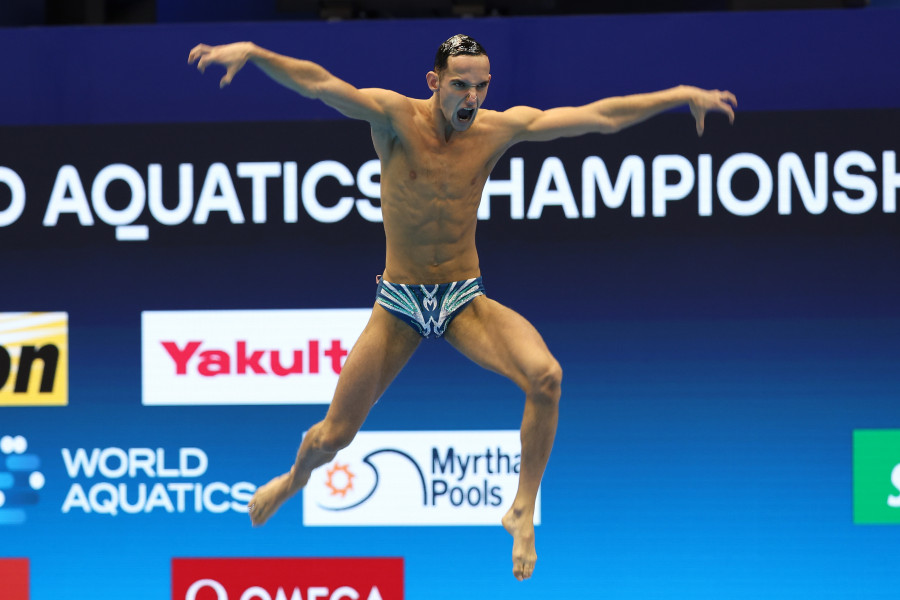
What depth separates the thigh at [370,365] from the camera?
465cm

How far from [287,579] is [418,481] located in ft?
3.25

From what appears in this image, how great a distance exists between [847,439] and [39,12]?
6482 mm

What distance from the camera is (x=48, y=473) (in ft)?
22.7

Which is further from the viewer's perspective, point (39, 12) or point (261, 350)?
point (39, 12)

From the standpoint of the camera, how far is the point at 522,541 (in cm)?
460

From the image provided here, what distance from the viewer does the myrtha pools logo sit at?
692cm

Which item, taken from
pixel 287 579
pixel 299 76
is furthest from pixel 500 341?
pixel 287 579

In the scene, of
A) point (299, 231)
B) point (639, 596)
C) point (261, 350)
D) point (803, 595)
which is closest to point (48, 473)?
point (261, 350)

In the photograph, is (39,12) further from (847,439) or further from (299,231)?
(847,439)

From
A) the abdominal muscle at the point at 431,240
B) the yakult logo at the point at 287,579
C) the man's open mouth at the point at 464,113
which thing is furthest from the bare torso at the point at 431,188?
the yakult logo at the point at 287,579

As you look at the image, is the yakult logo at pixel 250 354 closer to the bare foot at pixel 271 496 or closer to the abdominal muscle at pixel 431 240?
the bare foot at pixel 271 496

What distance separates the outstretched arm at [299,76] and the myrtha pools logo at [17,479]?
3.58 meters

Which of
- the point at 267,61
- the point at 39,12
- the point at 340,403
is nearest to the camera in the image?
the point at 267,61

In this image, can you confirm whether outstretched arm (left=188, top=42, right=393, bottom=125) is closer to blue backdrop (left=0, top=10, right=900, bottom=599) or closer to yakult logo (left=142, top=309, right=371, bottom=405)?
blue backdrop (left=0, top=10, right=900, bottom=599)
